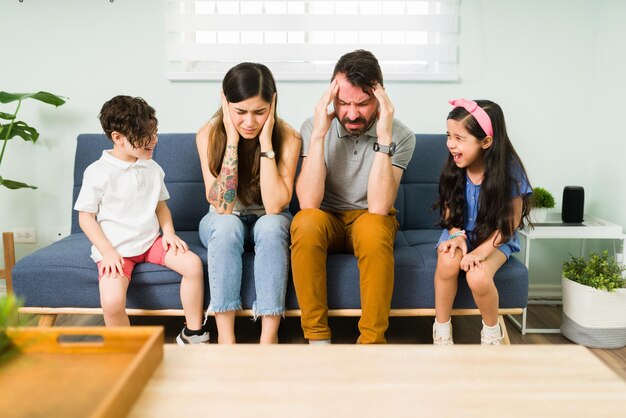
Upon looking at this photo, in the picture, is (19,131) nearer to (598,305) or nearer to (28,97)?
(28,97)

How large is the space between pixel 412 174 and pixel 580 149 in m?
0.93

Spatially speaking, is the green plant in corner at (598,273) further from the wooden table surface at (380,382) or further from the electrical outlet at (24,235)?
the electrical outlet at (24,235)

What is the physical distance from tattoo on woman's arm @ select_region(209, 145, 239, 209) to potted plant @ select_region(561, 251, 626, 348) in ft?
4.60

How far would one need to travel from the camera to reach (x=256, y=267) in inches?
76.1

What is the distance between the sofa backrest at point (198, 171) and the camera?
8.36 ft

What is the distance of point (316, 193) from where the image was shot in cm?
207

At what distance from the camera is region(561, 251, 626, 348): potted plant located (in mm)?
2145

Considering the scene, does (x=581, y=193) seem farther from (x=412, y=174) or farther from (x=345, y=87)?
(x=345, y=87)

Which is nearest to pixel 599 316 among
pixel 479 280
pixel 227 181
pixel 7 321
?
pixel 479 280

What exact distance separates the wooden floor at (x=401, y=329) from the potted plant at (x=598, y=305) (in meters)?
0.06

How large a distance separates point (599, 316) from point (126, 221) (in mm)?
1846

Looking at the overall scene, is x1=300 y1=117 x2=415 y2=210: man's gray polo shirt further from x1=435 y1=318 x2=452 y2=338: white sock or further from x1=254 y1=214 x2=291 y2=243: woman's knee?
x1=435 y1=318 x2=452 y2=338: white sock

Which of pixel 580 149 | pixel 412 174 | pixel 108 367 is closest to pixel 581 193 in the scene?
pixel 580 149

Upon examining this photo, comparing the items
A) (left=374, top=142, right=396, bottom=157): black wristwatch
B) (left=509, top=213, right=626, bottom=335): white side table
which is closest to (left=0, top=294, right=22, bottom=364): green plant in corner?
(left=374, top=142, right=396, bottom=157): black wristwatch
